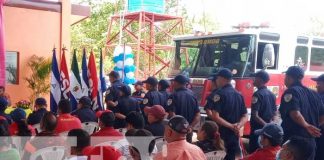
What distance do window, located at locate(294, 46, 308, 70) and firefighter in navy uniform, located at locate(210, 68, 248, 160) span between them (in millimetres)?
4298

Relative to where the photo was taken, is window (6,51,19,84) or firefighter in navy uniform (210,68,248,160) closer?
firefighter in navy uniform (210,68,248,160)

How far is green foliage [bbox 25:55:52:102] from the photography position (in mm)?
11203

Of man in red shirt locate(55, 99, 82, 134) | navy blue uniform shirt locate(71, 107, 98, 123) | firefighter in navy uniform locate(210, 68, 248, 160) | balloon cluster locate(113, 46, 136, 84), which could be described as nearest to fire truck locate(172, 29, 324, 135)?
firefighter in navy uniform locate(210, 68, 248, 160)

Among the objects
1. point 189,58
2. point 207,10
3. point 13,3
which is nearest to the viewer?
point 189,58

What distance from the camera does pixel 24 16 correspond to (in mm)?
11336

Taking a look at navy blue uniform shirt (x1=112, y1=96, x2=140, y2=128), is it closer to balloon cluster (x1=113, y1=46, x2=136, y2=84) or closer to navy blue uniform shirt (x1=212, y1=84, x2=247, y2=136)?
navy blue uniform shirt (x1=212, y1=84, x2=247, y2=136)

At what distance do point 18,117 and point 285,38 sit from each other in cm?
561

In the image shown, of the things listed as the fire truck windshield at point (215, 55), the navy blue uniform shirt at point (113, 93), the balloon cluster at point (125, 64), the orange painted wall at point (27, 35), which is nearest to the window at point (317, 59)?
the fire truck windshield at point (215, 55)

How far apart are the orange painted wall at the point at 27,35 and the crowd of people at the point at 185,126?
15.7ft

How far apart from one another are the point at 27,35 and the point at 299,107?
8.17 meters

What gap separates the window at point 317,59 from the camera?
32.0 feet

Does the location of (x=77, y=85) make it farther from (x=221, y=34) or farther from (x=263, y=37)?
(x=263, y=37)

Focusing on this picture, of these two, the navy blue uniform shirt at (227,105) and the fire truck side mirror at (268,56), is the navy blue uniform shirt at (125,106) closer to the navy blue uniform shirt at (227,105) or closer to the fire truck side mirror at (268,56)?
the navy blue uniform shirt at (227,105)

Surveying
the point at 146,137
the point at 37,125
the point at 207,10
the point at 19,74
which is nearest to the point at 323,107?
the point at 146,137
